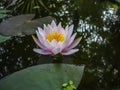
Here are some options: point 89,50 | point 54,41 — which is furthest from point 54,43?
point 89,50

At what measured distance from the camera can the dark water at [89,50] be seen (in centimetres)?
123

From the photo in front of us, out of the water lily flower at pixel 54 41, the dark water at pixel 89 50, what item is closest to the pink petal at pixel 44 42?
the water lily flower at pixel 54 41

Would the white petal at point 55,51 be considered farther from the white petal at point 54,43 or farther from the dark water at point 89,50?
the dark water at point 89,50

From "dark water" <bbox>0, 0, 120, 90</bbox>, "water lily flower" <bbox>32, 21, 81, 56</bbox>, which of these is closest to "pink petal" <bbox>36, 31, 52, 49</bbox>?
"water lily flower" <bbox>32, 21, 81, 56</bbox>

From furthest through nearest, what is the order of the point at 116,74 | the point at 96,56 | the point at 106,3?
the point at 106,3, the point at 96,56, the point at 116,74

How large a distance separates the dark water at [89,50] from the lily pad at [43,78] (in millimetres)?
171

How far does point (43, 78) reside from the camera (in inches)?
37.2

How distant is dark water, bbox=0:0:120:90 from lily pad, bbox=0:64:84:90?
6.7 inches

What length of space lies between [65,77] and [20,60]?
41 cm

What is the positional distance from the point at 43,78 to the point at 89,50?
0.52 m

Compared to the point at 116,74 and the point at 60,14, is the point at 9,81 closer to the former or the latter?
the point at 116,74

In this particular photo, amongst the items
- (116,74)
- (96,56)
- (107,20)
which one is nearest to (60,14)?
(107,20)

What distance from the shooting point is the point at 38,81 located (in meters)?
0.93

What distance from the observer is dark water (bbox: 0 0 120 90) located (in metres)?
1.23
